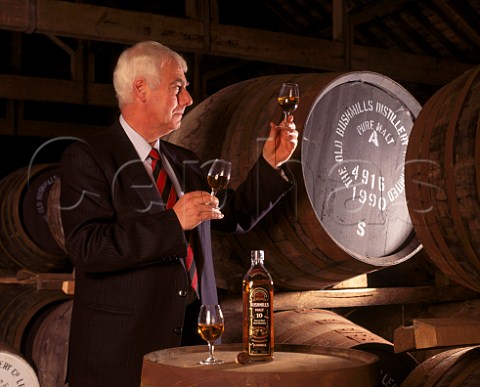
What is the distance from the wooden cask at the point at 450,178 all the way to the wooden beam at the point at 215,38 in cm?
428

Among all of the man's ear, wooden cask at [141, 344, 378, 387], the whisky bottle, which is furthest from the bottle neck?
the man's ear

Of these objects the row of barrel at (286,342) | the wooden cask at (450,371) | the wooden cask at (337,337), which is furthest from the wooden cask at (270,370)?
the wooden cask at (337,337)

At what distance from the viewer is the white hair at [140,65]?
123 inches

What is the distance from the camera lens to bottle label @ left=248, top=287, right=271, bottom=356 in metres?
Result: 2.45

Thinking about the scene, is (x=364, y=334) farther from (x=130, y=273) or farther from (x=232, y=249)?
(x=130, y=273)

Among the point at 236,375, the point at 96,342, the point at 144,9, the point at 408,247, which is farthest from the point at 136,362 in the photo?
the point at 144,9

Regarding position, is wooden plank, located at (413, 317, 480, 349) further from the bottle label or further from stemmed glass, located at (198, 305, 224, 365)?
stemmed glass, located at (198, 305, 224, 365)

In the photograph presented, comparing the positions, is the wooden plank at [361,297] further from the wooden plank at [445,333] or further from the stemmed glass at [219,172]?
the wooden plank at [445,333]

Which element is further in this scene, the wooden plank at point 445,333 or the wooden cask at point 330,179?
the wooden cask at point 330,179

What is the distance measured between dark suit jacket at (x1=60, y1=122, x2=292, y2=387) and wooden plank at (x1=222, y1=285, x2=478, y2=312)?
3.10ft

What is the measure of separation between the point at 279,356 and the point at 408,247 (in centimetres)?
131

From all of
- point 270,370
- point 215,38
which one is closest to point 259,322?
point 270,370

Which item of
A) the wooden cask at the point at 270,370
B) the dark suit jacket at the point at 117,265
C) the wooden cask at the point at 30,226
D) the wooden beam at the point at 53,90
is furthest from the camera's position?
the wooden beam at the point at 53,90

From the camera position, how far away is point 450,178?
2.57 meters
